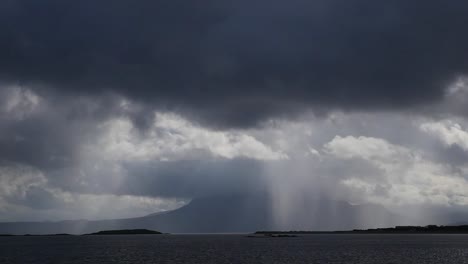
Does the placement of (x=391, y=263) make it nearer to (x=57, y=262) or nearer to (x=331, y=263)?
(x=331, y=263)

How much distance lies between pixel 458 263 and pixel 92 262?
99.3m

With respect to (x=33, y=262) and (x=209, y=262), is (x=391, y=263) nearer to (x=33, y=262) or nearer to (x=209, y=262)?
(x=209, y=262)

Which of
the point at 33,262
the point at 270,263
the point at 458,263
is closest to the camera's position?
the point at 458,263

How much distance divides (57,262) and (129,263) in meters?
23.4

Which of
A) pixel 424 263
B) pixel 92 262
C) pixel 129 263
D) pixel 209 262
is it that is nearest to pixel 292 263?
pixel 209 262

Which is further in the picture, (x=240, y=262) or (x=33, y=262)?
(x=33, y=262)

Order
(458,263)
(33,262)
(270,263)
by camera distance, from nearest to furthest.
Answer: (458,263) → (270,263) → (33,262)

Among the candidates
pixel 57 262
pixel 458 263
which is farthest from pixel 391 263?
pixel 57 262

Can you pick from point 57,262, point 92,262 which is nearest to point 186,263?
point 92,262

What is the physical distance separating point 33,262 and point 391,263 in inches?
4033

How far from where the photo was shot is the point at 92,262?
142750mm

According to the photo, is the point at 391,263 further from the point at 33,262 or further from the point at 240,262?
the point at 33,262

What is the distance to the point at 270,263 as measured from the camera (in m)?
138

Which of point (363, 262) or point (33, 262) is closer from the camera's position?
point (363, 262)
